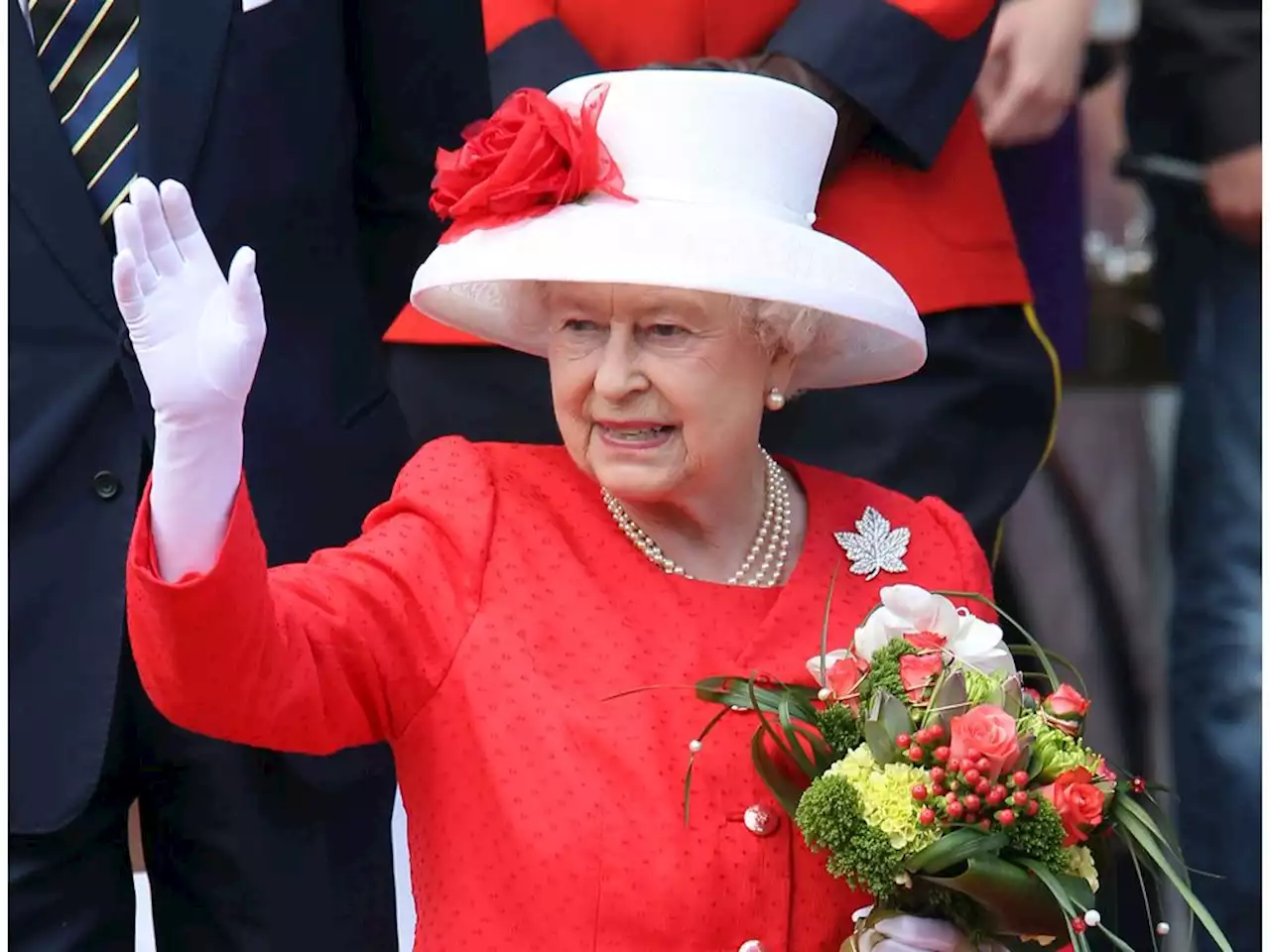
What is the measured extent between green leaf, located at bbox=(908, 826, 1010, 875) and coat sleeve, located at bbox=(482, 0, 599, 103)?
3.98 ft

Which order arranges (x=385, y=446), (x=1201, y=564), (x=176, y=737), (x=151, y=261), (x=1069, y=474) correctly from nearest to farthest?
(x=151, y=261) → (x=176, y=737) → (x=385, y=446) → (x=1201, y=564) → (x=1069, y=474)

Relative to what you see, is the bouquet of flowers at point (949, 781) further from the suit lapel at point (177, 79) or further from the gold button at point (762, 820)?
the suit lapel at point (177, 79)

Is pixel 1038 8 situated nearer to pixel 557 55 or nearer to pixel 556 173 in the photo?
pixel 557 55

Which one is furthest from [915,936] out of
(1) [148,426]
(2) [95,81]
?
(2) [95,81]

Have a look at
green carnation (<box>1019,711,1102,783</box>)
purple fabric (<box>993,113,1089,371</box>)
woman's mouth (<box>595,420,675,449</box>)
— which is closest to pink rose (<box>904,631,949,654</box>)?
green carnation (<box>1019,711,1102,783</box>)

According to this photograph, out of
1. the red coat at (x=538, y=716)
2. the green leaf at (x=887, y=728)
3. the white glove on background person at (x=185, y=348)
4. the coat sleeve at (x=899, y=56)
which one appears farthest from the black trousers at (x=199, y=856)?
the coat sleeve at (x=899, y=56)

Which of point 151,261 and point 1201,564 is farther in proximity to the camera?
point 1201,564

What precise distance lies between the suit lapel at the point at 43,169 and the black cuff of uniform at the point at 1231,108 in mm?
2118

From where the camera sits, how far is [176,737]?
8.49 ft

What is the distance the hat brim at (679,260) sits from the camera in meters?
2.38

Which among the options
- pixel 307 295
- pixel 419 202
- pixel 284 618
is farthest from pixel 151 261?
pixel 419 202

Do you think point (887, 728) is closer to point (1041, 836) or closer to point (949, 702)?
point (949, 702)

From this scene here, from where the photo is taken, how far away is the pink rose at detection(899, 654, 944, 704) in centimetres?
230

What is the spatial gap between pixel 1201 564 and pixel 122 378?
2.19m
